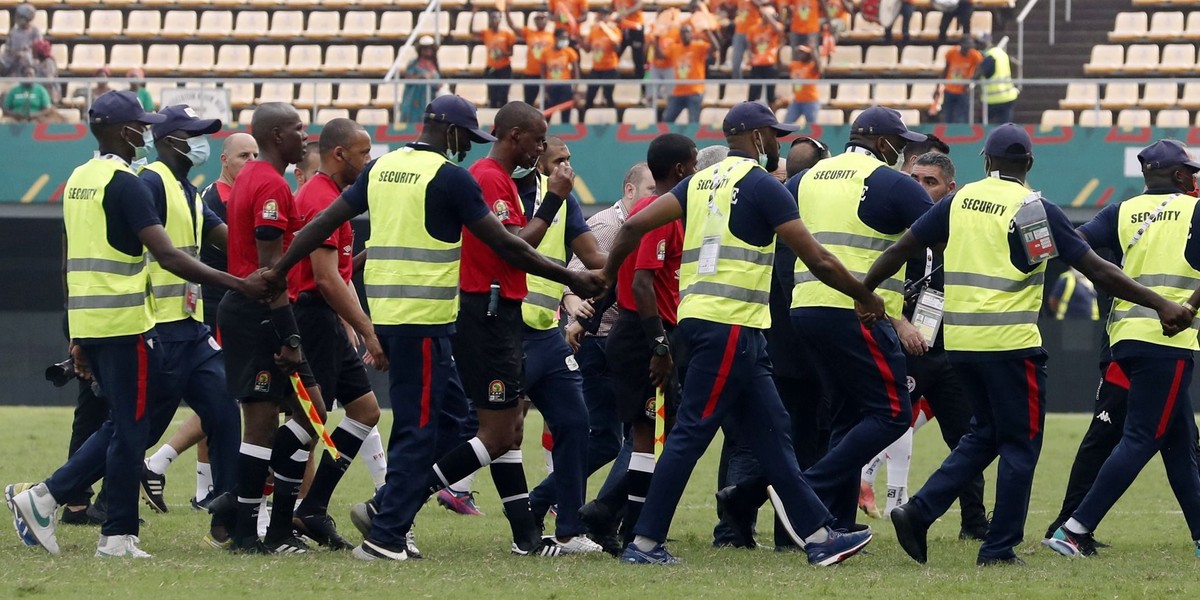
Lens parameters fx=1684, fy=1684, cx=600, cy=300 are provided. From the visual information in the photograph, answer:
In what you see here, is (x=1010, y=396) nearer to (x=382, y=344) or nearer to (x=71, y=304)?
(x=382, y=344)

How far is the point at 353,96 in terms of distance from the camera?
20109 millimetres

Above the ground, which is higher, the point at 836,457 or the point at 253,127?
the point at 253,127

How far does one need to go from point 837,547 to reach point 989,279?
1354 mm

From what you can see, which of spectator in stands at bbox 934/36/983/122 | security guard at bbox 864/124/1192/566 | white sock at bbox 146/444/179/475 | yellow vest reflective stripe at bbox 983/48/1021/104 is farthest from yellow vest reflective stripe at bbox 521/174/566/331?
yellow vest reflective stripe at bbox 983/48/1021/104

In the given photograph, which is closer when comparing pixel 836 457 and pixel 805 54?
pixel 836 457

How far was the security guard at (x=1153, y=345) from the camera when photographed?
7.96 m

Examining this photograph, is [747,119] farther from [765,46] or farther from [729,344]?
[765,46]

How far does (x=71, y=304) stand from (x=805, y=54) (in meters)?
14.0

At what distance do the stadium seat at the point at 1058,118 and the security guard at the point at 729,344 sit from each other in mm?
13211

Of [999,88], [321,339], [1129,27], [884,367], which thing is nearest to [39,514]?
[321,339]

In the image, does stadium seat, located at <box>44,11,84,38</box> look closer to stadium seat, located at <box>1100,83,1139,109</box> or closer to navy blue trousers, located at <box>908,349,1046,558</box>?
stadium seat, located at <box>1100,83,1139,109</box>

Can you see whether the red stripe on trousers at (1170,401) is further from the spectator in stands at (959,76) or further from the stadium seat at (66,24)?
the stadium seat at (66,24)

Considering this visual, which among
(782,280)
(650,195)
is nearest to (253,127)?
(650,195)

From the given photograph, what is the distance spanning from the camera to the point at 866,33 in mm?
22469
